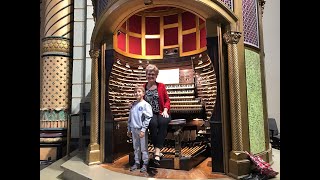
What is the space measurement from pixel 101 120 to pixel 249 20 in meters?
3.06

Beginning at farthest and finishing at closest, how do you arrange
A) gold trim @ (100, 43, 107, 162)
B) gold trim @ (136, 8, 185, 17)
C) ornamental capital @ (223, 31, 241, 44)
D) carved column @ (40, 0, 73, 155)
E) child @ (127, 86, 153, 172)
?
carved column @ (40, 0, 73, 155) < gold trim @ (136, 8, 185, 17) < gold trim @ (100, 43, 107, 162) < child @ (127, 86, 153, 172) < ornamental capital @ (223, 31, 241, 44)

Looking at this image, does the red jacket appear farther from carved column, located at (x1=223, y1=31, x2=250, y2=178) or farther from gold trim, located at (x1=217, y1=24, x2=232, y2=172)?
carved column, located at (x1=223, y1=31, x2=250, y2=178)

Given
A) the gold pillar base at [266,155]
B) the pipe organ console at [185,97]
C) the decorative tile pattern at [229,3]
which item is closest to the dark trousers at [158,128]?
the pipe organ console at [185,97]

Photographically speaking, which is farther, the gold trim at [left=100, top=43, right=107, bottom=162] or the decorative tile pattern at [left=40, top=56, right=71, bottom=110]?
the decorative tile pattern at [left=40, top=56, right=71, bottom=110]

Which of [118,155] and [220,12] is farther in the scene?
[118,155]

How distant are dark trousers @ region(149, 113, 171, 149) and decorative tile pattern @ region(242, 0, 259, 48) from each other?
177cm

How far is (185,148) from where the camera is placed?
462 centimetres

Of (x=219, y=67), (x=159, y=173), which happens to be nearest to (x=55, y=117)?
(x=159, y=173)

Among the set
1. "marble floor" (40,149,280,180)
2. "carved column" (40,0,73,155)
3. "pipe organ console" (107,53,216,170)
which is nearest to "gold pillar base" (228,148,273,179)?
"marble floor" (40,149,280,180)

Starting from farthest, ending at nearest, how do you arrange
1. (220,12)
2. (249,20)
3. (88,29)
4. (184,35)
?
(88,29), (184,35), (249,20), (220,12)

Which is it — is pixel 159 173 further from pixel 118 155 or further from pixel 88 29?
pixel 88 29

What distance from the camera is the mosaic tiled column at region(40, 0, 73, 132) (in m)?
6.24

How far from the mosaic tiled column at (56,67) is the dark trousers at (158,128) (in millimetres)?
3448

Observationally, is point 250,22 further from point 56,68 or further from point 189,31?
point 56,68
